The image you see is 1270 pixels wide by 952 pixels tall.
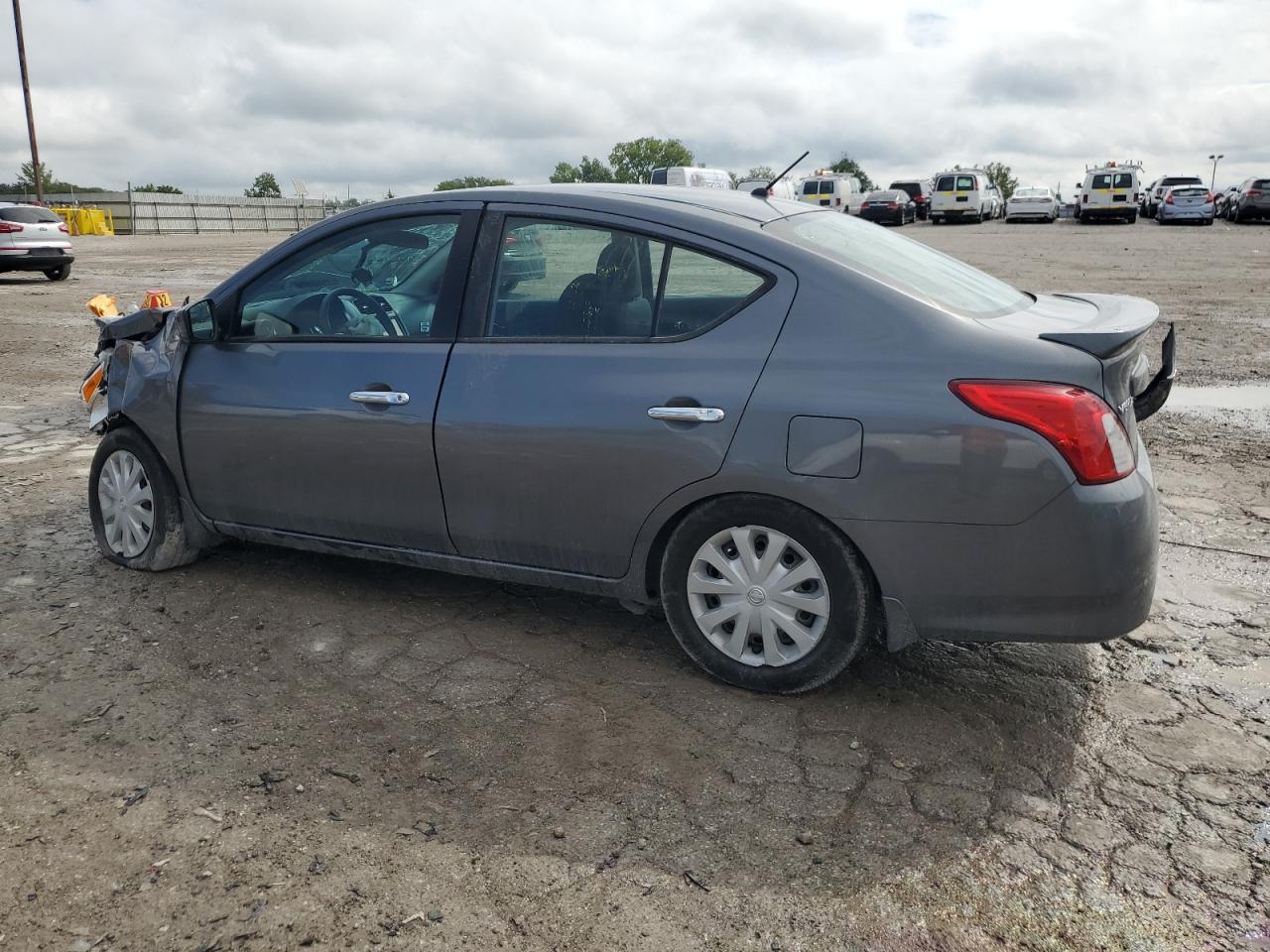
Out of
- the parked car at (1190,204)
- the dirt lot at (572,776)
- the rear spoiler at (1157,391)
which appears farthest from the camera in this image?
the parked car at (1190,204)

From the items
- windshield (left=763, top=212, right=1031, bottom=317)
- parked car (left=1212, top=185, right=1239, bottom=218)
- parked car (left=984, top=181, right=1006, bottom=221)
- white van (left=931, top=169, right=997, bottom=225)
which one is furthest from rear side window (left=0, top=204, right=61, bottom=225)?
parked car (left=1212, top=185, right=1239, bottom=218)

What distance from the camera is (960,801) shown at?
9.71 ft

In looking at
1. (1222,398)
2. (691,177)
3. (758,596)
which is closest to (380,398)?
(758,596)

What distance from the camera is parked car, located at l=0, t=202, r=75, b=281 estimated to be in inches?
787

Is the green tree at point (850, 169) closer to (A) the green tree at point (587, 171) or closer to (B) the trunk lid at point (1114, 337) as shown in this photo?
(A) the green tree at point (587, 171)

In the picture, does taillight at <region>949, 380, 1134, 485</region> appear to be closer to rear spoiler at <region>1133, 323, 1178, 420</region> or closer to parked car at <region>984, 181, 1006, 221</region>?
rear spoiler at <region>1133, 323, 1178, 420</region>

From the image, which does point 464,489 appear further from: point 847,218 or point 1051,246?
point 1051,246

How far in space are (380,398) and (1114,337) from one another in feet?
7.77

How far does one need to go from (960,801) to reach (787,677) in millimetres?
695

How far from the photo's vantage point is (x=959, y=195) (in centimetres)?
4303

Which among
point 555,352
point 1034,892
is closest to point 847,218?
point 555,352

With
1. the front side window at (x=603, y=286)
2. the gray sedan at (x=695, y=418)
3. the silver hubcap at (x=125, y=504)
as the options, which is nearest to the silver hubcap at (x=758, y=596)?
the gray sedan at (x=695, y=418)

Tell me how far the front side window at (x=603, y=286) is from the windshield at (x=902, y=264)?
0.29 metres

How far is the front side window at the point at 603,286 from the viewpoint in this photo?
3537 millimetres
